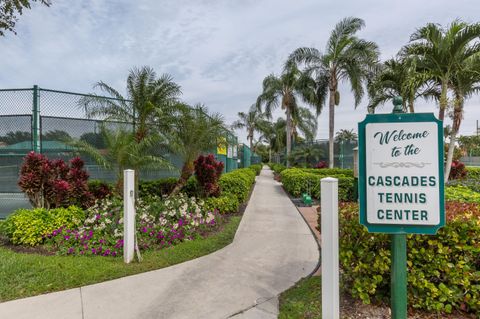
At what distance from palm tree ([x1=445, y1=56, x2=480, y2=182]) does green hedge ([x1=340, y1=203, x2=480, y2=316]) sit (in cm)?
707

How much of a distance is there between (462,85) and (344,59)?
607 centimetres

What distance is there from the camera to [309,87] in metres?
15.5

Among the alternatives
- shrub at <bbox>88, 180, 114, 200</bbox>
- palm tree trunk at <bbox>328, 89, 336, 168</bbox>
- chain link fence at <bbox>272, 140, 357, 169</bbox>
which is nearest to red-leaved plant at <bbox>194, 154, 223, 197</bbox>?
shrub at <bbox>88, 180, 114, 200</bbox>

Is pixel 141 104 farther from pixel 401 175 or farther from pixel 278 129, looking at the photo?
pixel 278 129

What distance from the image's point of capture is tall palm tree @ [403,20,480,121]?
733 centimetres

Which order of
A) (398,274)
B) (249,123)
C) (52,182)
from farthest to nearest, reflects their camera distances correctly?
(249,123)
(52,182)
(398,274)

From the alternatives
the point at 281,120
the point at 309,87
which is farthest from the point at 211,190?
the point at 281,120

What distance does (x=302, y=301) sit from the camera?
293cm

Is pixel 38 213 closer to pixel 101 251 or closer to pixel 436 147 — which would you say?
pixel 101 251

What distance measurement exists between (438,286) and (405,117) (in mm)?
1784

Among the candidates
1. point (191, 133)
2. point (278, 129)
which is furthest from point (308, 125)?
point (191, 133)

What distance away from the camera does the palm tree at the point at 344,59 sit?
12.8 m

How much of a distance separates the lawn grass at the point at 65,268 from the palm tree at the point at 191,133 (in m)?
2.94

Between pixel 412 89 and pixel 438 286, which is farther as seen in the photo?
pixel 412 89
